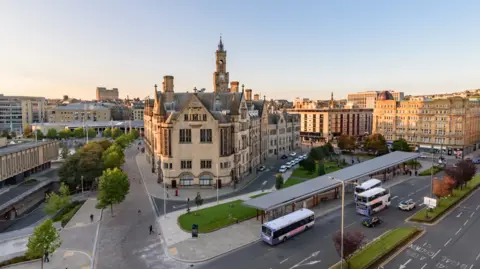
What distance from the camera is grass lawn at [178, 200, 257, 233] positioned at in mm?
46062

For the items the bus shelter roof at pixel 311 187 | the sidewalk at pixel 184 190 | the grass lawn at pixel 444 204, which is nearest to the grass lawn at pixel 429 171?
the bus shelter roof at pixel 311 187

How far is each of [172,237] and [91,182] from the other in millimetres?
38776

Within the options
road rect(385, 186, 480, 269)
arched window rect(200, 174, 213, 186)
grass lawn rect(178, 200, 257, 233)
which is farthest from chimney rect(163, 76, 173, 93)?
road rect(385, 186, 480, 269)

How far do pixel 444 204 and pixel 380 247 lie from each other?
2251cm

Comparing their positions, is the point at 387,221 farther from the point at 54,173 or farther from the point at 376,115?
the point at 376,115

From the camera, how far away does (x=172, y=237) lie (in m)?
43.1

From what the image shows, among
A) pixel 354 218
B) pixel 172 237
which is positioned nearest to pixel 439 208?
pixel 354 218

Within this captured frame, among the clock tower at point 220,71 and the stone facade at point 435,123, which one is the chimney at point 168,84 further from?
the stone facade at point 435,123

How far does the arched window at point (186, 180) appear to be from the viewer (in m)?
69.9

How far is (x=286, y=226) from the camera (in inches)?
1622

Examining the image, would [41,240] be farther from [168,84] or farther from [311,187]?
[168,84]

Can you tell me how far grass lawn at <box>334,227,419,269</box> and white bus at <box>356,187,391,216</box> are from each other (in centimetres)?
632

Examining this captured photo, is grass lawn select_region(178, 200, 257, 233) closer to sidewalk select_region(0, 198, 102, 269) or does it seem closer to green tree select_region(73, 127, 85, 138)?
sidewalk select_region(0, 198, 102, 269)

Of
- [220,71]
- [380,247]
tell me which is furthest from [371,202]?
[220,71]
